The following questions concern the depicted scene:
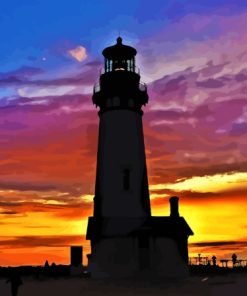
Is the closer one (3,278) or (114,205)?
(114,205)

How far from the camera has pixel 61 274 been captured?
47.6 metres

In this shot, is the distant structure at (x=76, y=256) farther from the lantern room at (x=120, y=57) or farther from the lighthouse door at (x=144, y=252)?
the lantern room at (x=120, y=57)

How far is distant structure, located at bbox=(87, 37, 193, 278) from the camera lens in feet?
135

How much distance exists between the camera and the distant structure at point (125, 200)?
41.2m

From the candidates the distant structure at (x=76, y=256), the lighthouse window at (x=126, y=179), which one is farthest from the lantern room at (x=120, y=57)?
the distant structure at (x=76, y=256)

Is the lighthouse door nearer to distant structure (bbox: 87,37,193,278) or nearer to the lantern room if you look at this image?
distant structure (bbox: 87,37,193,278)

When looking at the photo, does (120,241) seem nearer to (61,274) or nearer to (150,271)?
(150,271)

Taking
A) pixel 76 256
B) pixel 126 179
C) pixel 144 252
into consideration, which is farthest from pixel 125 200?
pixel 76 256

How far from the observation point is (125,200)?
42.4m

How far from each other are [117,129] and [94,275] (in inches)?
416

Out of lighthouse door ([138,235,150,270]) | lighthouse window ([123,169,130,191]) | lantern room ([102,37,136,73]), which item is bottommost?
lighthouse door ([138,235,150,270])

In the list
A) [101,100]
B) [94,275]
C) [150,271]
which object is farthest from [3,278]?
[101,100]

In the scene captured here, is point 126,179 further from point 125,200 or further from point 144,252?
point 144,252

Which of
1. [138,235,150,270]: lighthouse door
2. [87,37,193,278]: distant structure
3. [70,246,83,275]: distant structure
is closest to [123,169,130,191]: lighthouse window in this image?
[87,37,193,278]: distant structure
